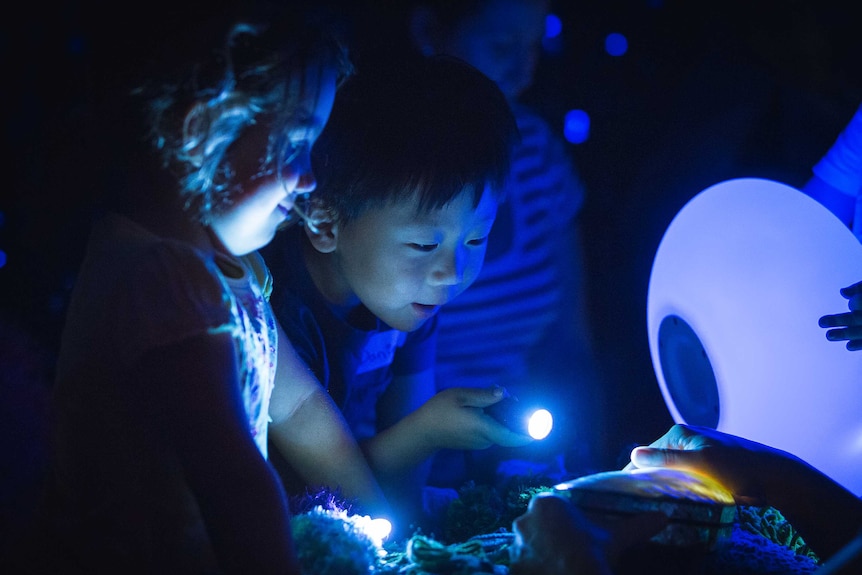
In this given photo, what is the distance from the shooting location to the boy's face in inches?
45.4

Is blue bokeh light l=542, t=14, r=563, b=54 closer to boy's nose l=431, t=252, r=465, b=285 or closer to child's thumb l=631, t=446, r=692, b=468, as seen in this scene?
boy's nose l=431, t=252, r=465, b=285

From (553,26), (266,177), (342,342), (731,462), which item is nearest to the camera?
(266,177)

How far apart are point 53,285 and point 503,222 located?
1268 millimetres

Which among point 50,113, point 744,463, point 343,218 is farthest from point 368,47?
point 744,463

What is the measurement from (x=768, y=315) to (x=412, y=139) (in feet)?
2.11

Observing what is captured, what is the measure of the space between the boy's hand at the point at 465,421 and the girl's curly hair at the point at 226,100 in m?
0.60

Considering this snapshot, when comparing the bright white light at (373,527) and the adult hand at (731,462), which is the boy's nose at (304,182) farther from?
the adult hand at (731,462)

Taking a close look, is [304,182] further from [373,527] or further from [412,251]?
[373,527]

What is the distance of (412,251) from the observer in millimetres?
1167

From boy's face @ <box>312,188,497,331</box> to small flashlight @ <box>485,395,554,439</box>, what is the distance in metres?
0.22

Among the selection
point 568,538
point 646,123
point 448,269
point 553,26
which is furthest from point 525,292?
point 568,538

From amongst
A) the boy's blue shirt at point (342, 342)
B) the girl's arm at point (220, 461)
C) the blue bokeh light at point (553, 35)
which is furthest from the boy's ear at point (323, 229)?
the blue bokeh light at point (553, 35)

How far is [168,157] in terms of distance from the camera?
766 millimetres

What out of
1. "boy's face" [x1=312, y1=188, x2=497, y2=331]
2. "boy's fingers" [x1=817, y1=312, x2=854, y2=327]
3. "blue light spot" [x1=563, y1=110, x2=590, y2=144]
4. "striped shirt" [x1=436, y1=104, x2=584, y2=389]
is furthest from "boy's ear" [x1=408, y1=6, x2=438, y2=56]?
"boy's fingers" [x1=817, y1=312, x2=854, y2=327]
